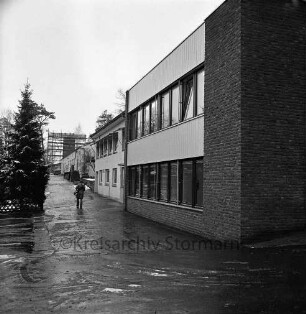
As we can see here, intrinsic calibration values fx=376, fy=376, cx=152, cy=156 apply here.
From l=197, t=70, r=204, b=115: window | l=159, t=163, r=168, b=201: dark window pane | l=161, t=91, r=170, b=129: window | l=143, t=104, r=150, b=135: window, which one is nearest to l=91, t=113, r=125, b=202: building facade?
l=143, t=104, r=150, b=135: window

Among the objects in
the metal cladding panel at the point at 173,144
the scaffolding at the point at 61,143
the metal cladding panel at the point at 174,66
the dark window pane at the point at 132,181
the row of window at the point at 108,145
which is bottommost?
the dark window pane at the point at 132,181

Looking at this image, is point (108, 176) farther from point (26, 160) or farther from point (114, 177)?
point (26, 160)

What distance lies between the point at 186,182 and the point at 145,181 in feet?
16.8

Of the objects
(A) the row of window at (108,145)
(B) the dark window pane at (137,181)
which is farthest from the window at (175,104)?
(A) the row of window at (108,145)

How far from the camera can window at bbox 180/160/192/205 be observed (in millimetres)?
13025

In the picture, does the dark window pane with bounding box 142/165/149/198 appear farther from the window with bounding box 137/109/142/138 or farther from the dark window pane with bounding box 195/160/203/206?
the dark window pane with bounding box 195/160/203/206

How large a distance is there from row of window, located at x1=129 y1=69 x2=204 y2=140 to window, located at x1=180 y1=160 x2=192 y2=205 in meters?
1.72

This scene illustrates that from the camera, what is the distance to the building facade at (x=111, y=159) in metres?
27.6

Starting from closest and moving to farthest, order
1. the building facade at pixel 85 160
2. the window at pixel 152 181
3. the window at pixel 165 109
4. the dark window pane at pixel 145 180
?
the window at pixel 165 109
the window at pixel 152 181
the dark window pane at pixel 145 180
the building facade at pixel 85 160

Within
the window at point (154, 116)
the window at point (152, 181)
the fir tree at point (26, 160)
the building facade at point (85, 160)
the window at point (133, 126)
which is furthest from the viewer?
the building facade at point (85, 160)

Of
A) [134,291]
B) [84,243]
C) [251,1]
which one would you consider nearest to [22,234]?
[84,243]

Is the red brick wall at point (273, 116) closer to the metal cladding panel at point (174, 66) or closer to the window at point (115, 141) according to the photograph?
the metal cladding panel at point (174, 66)

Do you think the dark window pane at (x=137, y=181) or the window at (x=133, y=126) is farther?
the window at (x=133, y=126)

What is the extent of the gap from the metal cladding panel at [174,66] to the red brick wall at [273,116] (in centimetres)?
258
